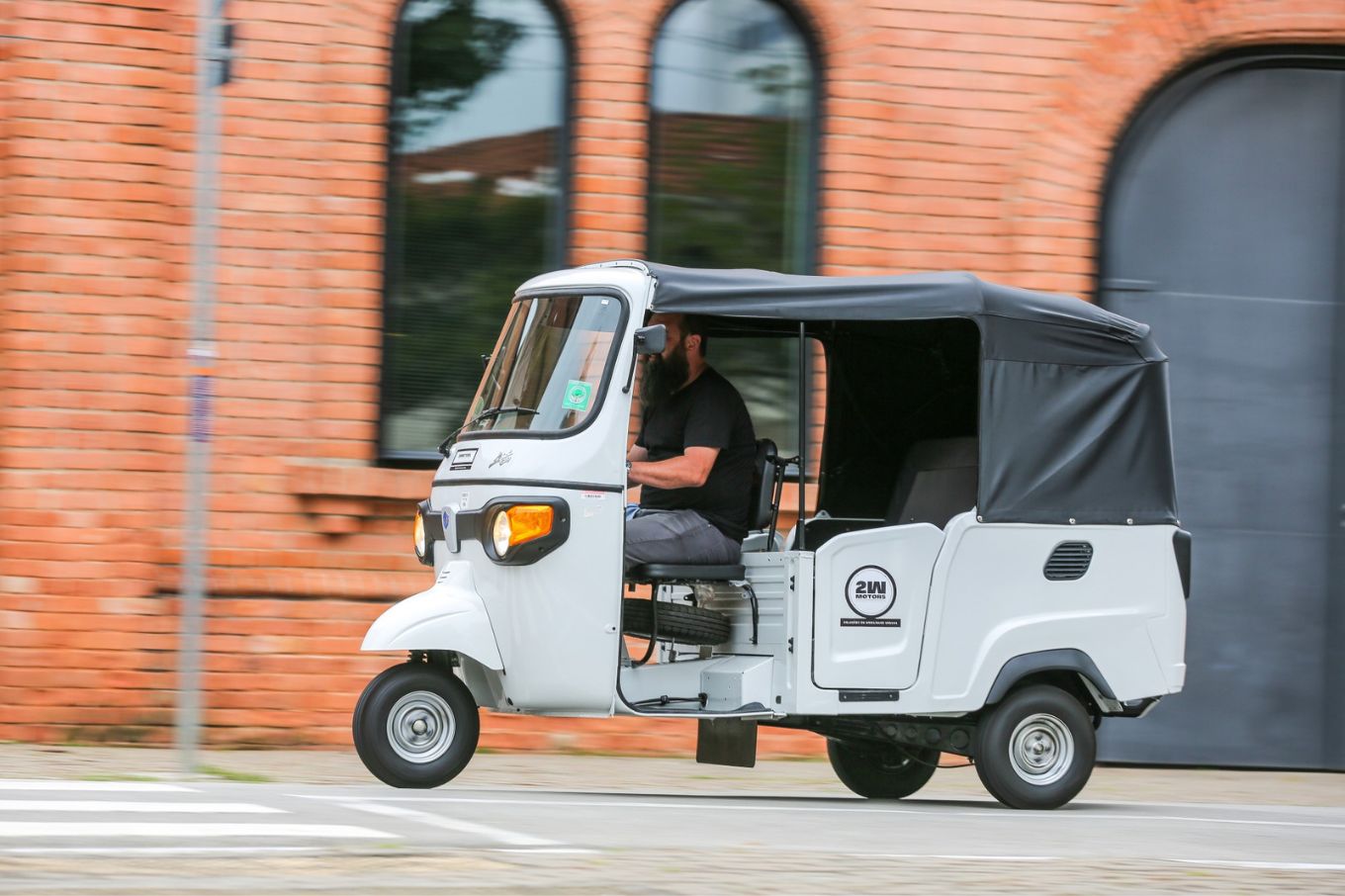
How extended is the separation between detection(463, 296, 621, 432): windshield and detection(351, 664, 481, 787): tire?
3.54ft

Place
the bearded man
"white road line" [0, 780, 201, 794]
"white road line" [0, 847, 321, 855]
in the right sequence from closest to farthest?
"white road line" [0, 847, 321, 855]
"white road line" [0, 780, 201, 794]
the bearded man

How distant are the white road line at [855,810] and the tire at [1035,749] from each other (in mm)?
103

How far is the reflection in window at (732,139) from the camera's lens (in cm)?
1141

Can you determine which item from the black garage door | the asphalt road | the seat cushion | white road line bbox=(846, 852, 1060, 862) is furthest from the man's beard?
the black garage door

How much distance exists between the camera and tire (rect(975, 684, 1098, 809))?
27.8 feet

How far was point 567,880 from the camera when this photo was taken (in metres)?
5.28

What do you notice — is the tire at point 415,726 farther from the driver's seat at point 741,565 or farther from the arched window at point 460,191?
the arched window at point 460,191

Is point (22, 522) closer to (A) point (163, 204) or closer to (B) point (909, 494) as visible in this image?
(A) point (163, 204)

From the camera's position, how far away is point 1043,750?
8.59 meters

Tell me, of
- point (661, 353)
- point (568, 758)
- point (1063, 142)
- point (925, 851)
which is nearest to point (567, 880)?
point (925, 851)

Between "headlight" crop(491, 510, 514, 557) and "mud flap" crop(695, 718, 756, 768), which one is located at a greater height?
"headlight" crop(491, 510, 514, 557)

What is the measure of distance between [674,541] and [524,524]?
0.72m

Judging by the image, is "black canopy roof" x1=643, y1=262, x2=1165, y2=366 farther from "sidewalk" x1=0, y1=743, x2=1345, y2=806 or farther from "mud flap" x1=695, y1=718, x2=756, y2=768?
"sidewalk" x1=0, y1=743, x2=1345, y2=806

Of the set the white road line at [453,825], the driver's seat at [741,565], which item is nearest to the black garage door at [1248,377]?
the driver's seat at [741,565]
